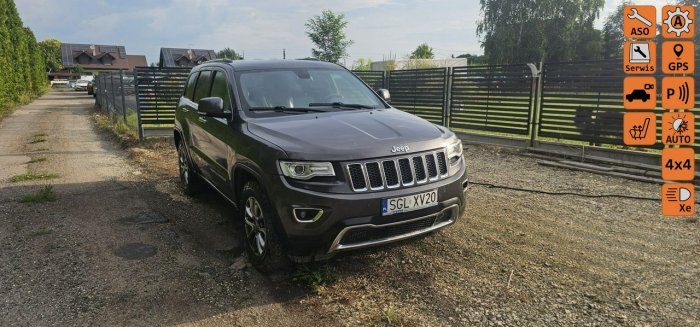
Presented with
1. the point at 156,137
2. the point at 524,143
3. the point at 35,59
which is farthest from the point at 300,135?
the point at 35,59

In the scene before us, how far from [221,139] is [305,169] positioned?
153cm

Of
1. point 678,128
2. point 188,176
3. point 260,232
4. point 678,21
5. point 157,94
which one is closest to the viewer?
point 260,232

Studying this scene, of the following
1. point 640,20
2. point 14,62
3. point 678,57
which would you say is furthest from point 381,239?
point 14,62

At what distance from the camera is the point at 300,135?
139 inches

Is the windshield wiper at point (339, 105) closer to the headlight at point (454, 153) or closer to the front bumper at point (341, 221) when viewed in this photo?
the headlight at point (454, 153)

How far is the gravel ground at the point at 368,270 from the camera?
319cm

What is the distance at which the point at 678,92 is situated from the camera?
724 cm

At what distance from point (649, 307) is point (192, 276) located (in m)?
3.50

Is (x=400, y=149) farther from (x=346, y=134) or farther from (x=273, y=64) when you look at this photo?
(x=273, y=64)

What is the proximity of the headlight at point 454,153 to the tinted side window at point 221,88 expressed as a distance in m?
2.12

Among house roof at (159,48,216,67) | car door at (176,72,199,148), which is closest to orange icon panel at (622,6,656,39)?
car door at (176,72,199,148)

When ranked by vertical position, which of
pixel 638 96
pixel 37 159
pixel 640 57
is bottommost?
pixel 37 159

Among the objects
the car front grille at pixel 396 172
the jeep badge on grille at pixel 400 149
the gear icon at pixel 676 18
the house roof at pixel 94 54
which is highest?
the house roof at pixel 94 54

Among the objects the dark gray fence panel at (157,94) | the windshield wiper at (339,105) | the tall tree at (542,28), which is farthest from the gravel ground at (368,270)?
the tall tree at (542,28)
